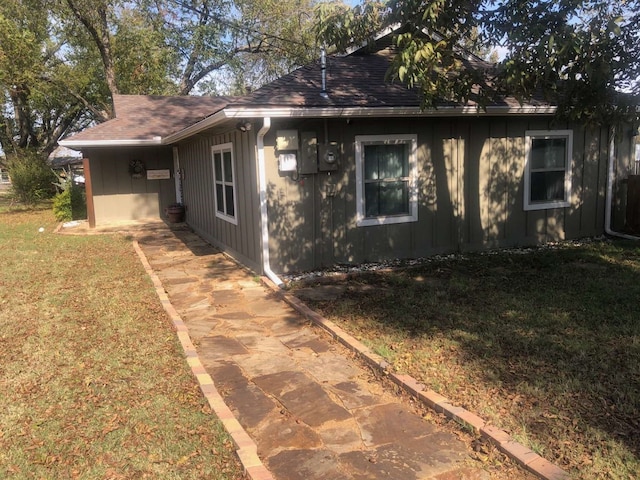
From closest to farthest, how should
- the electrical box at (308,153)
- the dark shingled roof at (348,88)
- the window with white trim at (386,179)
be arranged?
the dark shingled roof at (348,88), the electrical box at (308,153), the window with white trim at (386,179)

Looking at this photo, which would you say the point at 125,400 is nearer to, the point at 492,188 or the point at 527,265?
the point at 527,265

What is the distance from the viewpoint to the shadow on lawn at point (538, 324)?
3.50 m

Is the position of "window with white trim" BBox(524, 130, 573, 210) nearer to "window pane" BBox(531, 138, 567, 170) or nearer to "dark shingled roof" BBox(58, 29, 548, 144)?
"window pane" BBox(531, 138, 567, 170)

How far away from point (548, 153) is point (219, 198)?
19.8 ft

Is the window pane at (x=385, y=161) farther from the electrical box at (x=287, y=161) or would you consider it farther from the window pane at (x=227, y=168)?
the window pane at (x=227, y=168)

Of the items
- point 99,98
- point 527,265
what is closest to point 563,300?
point 527,265

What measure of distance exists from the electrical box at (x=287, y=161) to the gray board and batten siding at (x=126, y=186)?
30.6 feet

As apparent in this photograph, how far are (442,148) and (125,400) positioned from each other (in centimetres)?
630

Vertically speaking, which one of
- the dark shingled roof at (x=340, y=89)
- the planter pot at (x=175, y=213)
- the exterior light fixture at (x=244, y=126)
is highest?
the dark shingled roof at (x=340, y=89)

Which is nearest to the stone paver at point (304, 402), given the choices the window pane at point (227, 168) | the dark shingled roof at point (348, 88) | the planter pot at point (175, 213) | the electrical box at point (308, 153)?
the electrical box at point (308, 153)

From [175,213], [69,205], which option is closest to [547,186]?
[175,213]

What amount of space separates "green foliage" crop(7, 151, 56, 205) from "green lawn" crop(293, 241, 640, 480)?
1727cm

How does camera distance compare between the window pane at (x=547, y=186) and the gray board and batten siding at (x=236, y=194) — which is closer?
the gray board and batten siding at (x=236, y=194)

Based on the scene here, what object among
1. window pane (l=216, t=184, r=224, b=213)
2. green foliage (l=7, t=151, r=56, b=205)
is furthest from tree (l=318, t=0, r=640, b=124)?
green foliage (l=7, t=151, r=56, b=205)
